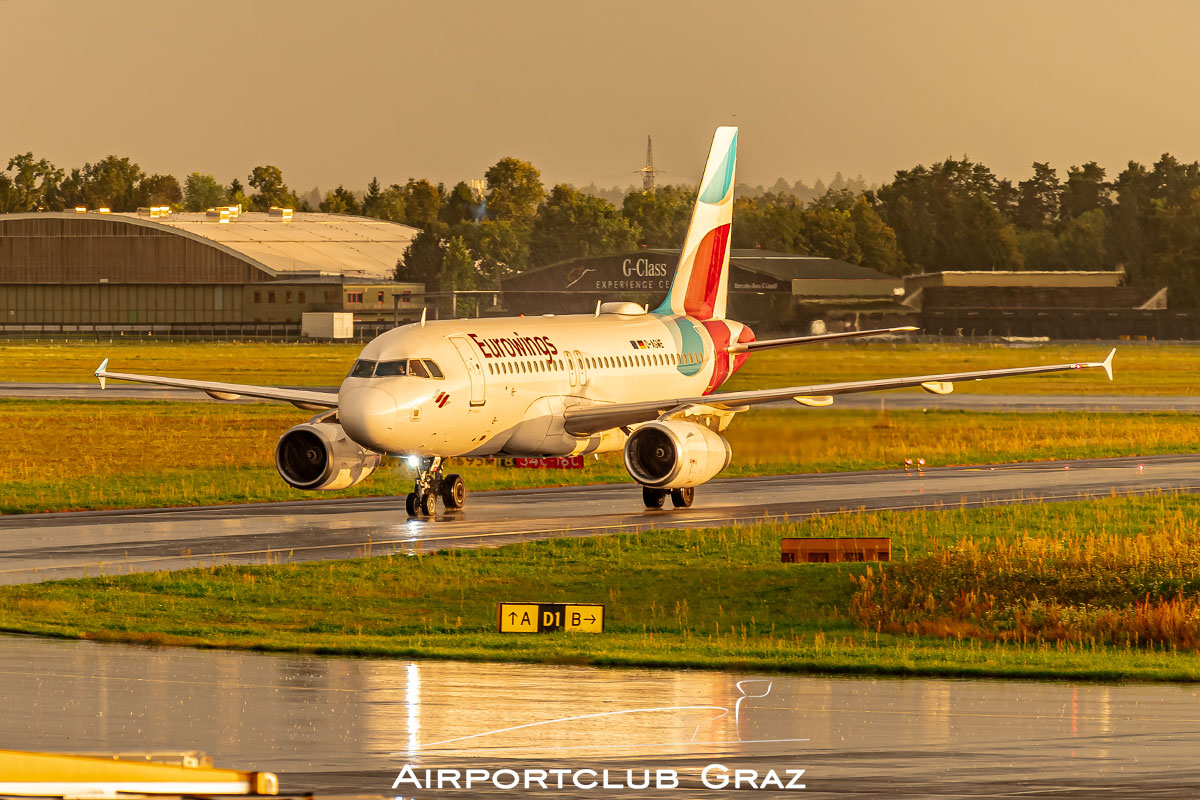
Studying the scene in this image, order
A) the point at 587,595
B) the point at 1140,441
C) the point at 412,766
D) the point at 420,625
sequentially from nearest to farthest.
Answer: the point at 412,766
the point at 420,625
the point at 587,595
the point at 1140,441

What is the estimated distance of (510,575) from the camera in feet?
112

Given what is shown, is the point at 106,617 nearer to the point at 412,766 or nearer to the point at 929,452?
the point at 412,766

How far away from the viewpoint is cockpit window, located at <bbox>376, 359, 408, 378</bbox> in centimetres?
4184

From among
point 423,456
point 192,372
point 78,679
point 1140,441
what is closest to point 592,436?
point 423,456

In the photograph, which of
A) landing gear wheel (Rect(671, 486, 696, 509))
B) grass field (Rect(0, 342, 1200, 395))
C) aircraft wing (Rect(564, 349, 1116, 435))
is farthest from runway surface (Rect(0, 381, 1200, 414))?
landing gear wheel (Rect(671, 486, 696, 509))

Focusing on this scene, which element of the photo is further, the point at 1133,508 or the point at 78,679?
the point at 1133,508

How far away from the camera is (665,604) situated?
103 ft

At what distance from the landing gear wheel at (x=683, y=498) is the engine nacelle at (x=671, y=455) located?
134 centimetres

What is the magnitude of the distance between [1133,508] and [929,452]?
19822 millimetres

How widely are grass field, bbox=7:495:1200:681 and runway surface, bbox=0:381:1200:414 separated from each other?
50.0 metres

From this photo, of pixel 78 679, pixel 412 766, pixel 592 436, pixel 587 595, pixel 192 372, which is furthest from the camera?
pixel 192 372

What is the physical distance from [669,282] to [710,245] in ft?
352

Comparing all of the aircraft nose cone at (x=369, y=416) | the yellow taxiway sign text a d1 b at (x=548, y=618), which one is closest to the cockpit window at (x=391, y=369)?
the aircraft nose cone at (x=369, y=416)

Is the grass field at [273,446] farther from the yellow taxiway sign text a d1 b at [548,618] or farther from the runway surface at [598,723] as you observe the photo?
the runway surface at [598,723]
